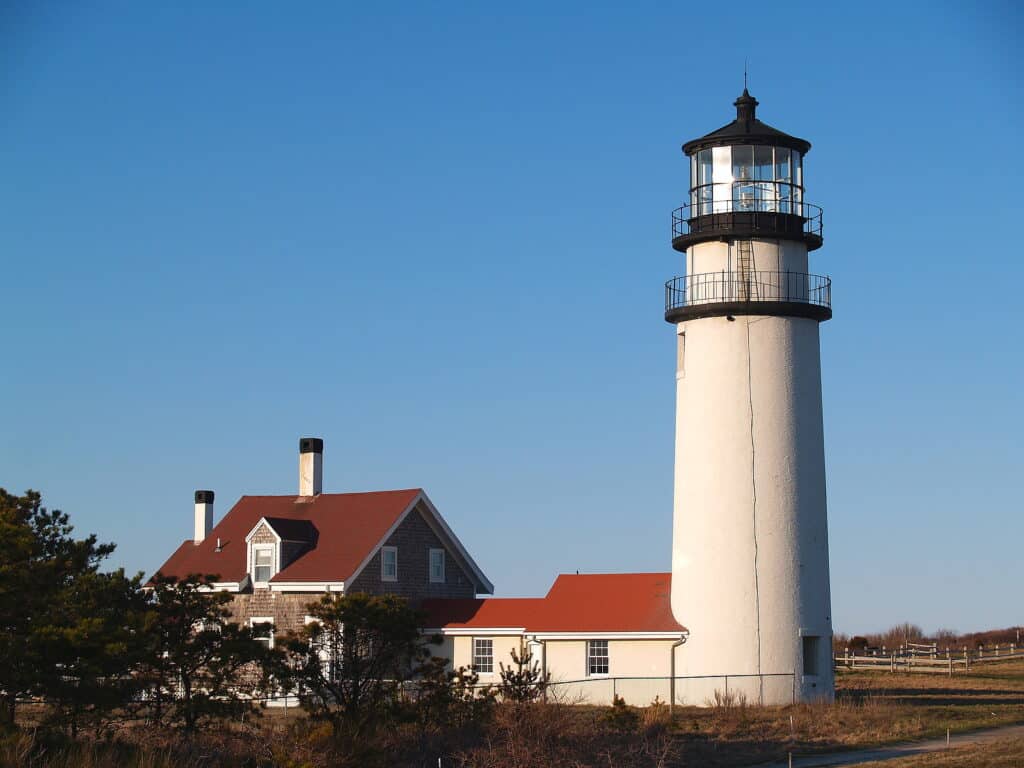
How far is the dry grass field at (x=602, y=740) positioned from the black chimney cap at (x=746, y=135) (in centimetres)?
1240

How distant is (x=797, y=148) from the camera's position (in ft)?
112

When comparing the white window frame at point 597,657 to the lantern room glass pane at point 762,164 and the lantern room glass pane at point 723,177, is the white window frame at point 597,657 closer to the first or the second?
the lantern room glass pane at point 723,177

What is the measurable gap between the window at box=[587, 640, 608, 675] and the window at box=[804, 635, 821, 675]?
4770 mm

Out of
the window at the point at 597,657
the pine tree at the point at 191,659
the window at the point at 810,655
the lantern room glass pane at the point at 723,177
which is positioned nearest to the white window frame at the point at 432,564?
the window at the point at 597,657

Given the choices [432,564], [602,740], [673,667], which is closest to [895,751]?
[602,740]

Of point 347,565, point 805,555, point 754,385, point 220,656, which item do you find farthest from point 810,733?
point 347,565

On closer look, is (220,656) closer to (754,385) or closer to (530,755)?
(530,755)

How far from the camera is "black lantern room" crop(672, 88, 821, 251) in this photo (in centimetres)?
3384

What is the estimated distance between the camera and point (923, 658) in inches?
2201

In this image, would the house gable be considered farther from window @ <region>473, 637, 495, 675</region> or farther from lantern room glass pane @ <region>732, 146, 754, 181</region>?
lantern room glass pane @ <region>732, 146, 754, 181</region>

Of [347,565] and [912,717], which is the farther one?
[347,565]

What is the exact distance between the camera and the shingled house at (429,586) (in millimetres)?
35094

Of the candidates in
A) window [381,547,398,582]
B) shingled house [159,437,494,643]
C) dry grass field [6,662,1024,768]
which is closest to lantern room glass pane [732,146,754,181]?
dry grass field [6,662,1024,768]

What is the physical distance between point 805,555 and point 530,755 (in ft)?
44.0
